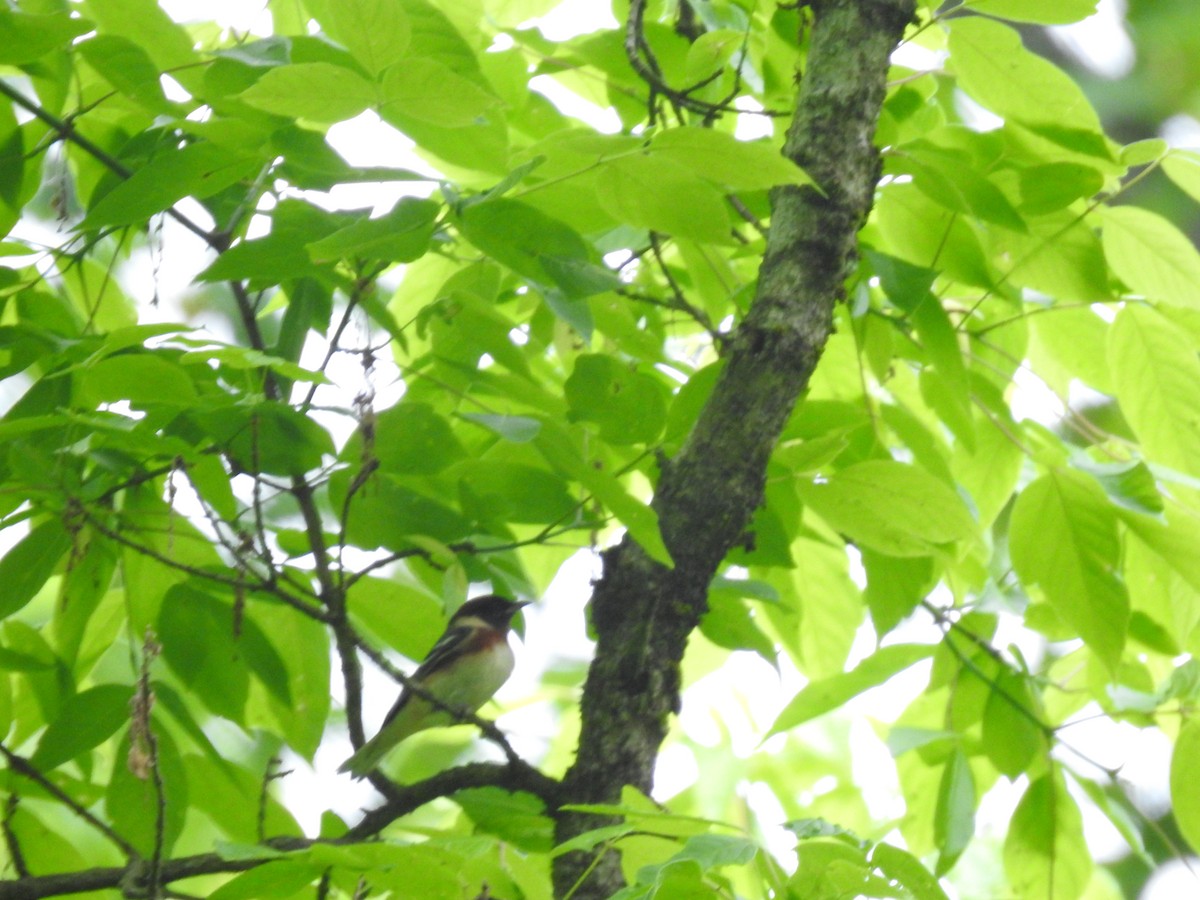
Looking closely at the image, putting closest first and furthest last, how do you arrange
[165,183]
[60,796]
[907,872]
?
[907,872] < [165,183] < [60,796]

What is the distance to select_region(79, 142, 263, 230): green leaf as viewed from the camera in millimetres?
1908

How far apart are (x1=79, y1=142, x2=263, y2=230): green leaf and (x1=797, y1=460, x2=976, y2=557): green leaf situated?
1221mm

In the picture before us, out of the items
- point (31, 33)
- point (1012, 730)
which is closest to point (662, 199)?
point (31, 33)

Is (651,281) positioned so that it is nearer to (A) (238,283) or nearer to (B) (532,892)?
(A) (238,283)

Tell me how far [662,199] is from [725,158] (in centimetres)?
16

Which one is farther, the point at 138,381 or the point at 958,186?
the point at 958,186

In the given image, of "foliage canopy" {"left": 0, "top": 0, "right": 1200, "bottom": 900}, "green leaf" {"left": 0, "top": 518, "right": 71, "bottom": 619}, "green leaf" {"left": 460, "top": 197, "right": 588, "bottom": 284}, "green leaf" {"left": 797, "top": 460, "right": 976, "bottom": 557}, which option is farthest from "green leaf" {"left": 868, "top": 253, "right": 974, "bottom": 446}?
"green leaf" {"left": 0, "top": 518, "right": 71, "bottom": 619}

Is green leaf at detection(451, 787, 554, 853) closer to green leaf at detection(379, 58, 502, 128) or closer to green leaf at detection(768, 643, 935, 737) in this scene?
green leaf at detection(768, 643, 935, 737)

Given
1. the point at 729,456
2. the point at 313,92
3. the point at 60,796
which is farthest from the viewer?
the point at 729,456

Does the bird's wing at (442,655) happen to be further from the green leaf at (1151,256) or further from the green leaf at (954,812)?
the green leaf at (1151,256)

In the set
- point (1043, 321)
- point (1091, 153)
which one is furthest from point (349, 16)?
point (1043, 321)

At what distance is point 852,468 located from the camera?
2209 millimetres

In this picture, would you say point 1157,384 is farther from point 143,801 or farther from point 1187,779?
point 143,801

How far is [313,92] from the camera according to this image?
167 cm
